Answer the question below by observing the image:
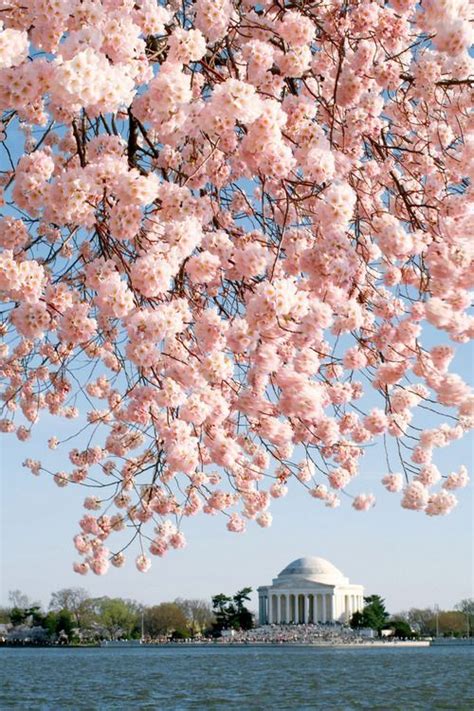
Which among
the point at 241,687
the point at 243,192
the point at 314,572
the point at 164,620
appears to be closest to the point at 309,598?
the point at 314,572

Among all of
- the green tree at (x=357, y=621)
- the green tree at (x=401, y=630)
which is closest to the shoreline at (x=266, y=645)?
the green tree at (x=401, y=630)

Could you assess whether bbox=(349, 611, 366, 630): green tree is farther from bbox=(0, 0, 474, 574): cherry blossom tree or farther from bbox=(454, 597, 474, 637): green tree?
bbox=(0, 0, 474, 574): cherry blossom tree

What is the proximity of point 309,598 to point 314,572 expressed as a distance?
427 centimetres

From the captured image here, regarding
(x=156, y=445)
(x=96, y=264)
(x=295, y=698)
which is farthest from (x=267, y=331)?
(x=295, y=698)

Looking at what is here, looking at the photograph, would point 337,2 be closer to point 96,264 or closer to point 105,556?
point 96,264

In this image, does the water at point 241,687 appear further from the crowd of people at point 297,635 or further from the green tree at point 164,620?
the green tree at point 164,620

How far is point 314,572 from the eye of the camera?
382ft

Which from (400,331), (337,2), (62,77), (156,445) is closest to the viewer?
(62,77)

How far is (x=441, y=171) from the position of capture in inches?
235

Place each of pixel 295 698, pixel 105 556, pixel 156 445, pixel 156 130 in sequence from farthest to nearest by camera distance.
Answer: pixel 295 698 < pixel 105 556 < pixel 156 445 < pixel 156 130

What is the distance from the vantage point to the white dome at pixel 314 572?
4518 inches

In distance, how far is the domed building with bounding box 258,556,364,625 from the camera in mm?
111625

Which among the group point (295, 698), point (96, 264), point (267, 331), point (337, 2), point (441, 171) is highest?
point (337, 2)

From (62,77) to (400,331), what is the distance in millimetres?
3141
